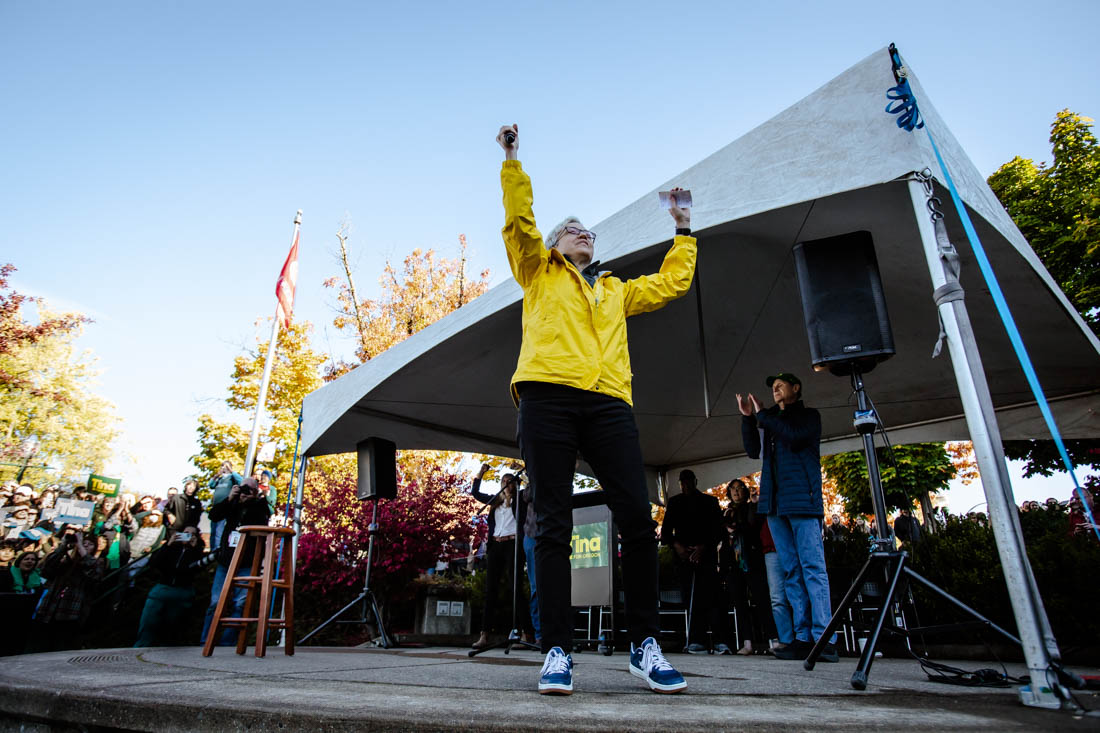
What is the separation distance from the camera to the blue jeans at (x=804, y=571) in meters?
3.22

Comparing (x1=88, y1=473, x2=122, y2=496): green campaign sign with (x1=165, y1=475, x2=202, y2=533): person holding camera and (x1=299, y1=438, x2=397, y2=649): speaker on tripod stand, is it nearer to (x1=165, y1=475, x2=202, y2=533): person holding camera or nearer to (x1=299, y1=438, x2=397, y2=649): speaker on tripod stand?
(x1=165, y1=475, x2=202, y2=533): person holding camera

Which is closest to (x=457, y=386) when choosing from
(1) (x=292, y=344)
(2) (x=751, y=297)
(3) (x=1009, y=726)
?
(2) (x=751, y=297)

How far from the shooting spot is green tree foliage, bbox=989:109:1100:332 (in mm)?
10898

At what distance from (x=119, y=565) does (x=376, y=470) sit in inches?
180

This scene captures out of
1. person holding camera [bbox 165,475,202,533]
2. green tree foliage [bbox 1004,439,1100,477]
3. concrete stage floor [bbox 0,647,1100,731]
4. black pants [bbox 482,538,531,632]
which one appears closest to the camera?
concrete stage floor [bbox 0,647,1100,731]

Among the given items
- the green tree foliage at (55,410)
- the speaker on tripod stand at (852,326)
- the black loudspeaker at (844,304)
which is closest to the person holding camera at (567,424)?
the speaker on tripod stand at (852,326)

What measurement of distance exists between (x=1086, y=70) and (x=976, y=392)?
5557 millimetres

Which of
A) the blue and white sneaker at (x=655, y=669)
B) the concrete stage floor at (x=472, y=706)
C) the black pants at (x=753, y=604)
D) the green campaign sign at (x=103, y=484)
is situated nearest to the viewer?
the concrete stage floor at (x=472, y=706)

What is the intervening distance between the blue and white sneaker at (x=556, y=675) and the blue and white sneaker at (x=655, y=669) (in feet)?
0.76

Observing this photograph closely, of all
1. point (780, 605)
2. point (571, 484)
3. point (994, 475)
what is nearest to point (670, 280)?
point (571, 484)

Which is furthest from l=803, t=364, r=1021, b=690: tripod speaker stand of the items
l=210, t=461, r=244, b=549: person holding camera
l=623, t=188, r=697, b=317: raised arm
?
l=210, t=461, r=244, b=549: person holding camera

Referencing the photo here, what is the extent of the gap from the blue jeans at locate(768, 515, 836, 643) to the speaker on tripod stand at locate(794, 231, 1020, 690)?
66 cm

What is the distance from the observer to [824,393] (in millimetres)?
5379

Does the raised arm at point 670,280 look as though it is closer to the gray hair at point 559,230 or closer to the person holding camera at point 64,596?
the gray hair at point 559,230
